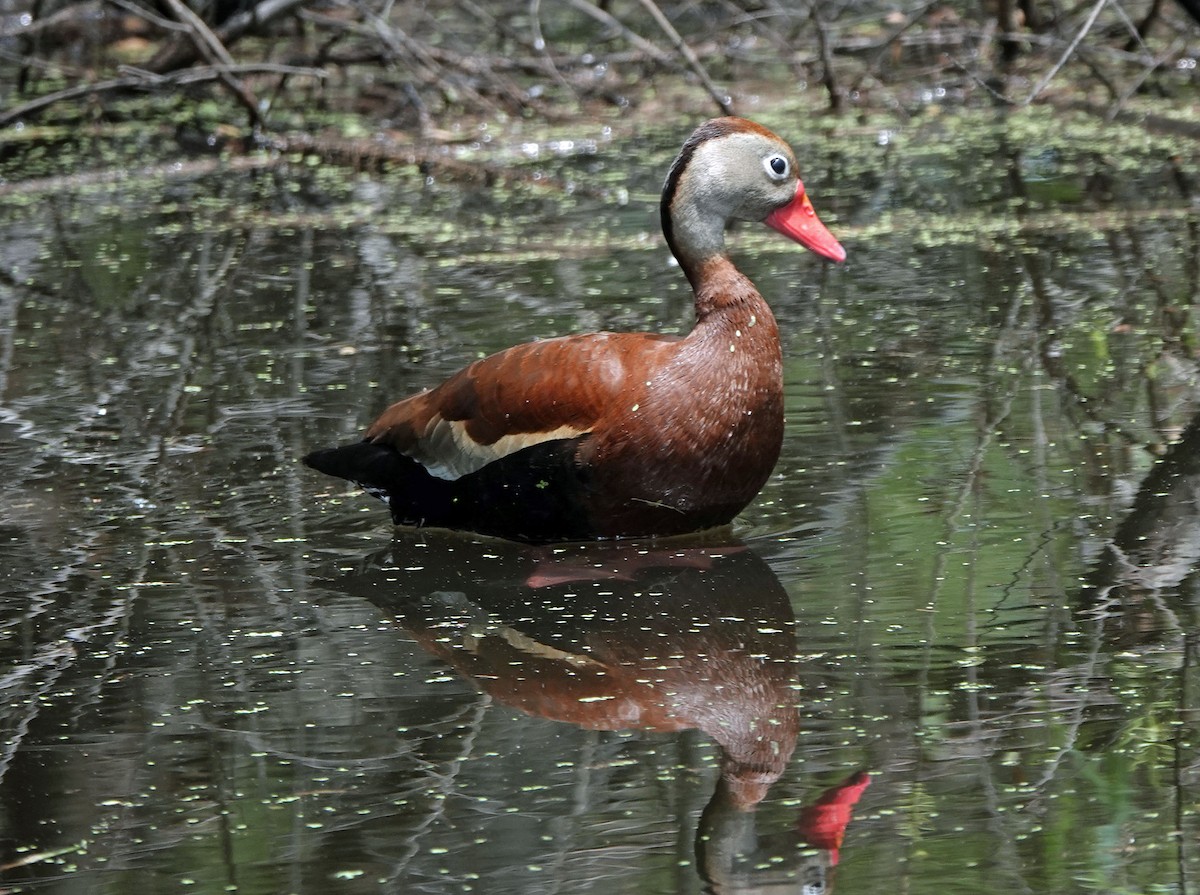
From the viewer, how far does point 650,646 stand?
4.48 m

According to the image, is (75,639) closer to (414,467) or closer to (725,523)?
(414,467)

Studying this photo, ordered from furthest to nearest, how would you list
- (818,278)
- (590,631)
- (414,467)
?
(818,278) → (414,467) → (590,631)

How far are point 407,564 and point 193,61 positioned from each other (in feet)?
30.1

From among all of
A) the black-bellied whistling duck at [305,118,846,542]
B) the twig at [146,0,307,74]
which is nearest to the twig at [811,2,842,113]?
the twig at [146,0,307,74]

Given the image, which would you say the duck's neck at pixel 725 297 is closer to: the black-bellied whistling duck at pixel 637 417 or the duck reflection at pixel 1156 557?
the black-bellied whistling duck at pixel 637 417

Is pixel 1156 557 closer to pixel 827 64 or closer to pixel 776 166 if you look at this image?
pixel 776 166

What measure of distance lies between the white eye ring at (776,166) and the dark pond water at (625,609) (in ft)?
2.86

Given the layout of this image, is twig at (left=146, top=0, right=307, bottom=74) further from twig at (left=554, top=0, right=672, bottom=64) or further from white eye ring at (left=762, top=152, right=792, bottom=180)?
white eye ring at (left=762, top=152, right=792, bottom=180)

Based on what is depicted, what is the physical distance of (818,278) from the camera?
331 inches

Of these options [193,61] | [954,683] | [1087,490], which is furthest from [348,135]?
[954,683]

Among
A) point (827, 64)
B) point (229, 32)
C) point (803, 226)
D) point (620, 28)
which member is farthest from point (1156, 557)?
point (229, 32)

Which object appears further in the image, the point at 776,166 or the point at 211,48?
the point at 211,48

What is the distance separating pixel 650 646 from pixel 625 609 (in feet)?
0.92

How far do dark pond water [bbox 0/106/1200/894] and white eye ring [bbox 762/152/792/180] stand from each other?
34.4 inches
